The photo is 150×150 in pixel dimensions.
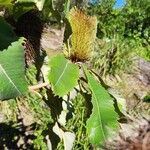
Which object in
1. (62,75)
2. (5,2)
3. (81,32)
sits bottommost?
(62,75)

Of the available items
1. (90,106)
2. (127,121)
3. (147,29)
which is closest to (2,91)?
(90,106)

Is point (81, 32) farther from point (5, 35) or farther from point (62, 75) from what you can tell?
point (5, 35)

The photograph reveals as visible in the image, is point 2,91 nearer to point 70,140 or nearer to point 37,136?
point 70,140

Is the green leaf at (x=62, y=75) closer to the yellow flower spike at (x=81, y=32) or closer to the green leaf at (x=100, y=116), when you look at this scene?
the green leaf at (x=100, y=116)

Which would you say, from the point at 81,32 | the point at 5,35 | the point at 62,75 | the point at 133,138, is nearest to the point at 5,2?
the point at 5,35

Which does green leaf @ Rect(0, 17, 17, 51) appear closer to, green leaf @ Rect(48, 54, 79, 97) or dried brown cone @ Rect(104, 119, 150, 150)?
green leaf @ Rect(48, 54, 79, 97)

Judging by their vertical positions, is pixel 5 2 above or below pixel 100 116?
above

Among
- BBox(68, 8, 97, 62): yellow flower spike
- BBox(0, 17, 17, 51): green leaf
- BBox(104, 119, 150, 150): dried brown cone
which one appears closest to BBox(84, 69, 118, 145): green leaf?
BBox(104, 119, 150, 150): dried brown cone
